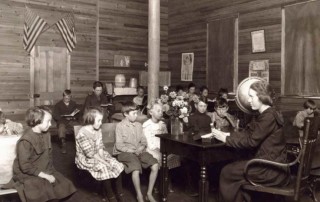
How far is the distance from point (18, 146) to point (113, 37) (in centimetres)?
763

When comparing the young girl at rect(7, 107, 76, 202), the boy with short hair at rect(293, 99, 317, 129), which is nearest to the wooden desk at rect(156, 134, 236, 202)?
the young girl at rect(7, 107, 76, 202)

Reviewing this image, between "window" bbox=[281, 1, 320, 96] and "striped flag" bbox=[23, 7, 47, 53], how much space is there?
5.94 metres

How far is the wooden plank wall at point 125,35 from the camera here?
34.2 ft

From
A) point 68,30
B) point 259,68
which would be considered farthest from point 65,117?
point 259,68

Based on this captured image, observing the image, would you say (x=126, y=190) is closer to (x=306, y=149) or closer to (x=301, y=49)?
(x=306, y=149)

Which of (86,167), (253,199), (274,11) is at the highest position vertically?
(274,11)

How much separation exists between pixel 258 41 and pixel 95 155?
19.3ft

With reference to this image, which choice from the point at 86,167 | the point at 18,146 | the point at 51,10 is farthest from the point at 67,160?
the point at 51,10

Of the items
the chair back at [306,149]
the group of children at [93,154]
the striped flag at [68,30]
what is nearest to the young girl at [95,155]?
the group of children at [93,154]

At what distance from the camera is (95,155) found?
13.4ft

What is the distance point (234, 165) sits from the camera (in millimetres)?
3439

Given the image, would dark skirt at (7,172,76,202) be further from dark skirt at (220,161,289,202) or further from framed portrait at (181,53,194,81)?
framed portrait at (181,53,194,81)

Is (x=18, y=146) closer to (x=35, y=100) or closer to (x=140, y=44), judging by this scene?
(x=35, y=100)

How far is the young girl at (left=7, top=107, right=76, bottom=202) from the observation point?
3297mm
